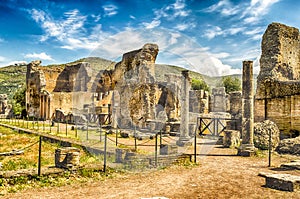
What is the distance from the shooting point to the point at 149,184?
25.0 feet

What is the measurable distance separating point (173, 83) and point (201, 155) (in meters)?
21.6

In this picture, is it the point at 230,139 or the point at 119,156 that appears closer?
the point at 119,156

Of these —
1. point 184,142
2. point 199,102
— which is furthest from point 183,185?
point 199,102

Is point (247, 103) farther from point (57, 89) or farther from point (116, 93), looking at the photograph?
point (57, 89)

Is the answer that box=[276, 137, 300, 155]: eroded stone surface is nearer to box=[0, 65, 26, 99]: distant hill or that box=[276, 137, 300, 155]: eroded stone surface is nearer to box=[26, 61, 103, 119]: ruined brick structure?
box=[26, 61, 103, 119]: ruined brick structure

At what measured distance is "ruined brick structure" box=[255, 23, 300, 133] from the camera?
17109mm

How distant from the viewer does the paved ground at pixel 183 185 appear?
663 centimetres

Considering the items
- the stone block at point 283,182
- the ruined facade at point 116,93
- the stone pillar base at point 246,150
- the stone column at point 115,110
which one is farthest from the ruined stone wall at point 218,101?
the stone block at point 283,182

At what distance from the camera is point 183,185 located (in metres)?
7.51

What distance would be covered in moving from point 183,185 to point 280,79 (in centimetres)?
2109

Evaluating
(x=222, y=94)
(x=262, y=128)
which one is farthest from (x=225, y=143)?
(x=222, y=94)

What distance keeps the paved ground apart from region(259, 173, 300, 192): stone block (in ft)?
0.73

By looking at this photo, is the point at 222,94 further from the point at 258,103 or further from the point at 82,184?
the point at 82,184

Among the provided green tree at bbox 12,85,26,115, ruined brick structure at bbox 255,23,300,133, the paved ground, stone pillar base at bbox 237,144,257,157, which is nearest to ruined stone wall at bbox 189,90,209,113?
ruined brick structure at bbox 255,23,300,133
